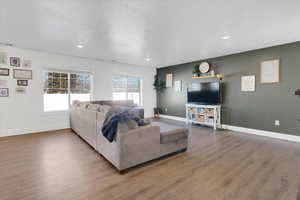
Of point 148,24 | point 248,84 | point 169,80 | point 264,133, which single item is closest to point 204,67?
point 248,84

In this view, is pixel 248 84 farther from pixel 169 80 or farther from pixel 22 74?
pixel 22 74

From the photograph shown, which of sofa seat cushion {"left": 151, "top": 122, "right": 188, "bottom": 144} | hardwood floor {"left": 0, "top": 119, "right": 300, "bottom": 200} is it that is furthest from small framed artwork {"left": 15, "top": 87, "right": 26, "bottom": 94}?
sofa seat cushion {"left": 151, "top": 122, "right": 188, "bottom": 144}

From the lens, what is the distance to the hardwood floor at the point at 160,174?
182cm

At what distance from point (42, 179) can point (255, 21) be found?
4321 millimetres

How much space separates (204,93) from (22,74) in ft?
19.0

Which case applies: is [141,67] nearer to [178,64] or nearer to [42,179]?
[178,64]

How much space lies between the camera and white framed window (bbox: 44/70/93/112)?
484cm

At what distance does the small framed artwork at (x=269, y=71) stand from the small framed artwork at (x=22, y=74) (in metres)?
6.85

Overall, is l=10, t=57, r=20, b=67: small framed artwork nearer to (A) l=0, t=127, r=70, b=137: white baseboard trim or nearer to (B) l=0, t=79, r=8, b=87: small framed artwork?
(B) l=0, t=79, r=8, b=87: small framed artwork

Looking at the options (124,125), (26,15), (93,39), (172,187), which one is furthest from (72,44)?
(172,187)

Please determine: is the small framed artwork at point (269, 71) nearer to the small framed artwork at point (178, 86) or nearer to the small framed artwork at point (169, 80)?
the small framed artwork at point (178, 86)

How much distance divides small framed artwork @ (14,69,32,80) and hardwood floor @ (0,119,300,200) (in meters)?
1.99

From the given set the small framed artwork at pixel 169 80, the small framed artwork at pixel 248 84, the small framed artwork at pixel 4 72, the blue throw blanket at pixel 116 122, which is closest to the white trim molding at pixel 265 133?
the small framed artwork at pixel 248 84

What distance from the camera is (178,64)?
21.6ft
